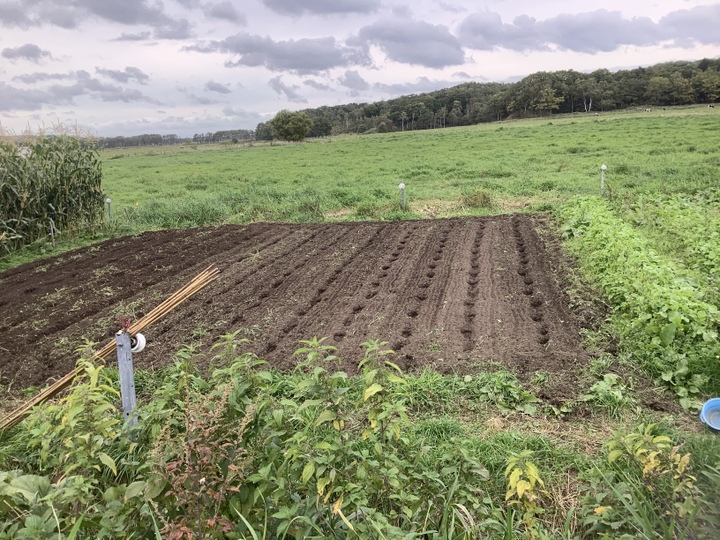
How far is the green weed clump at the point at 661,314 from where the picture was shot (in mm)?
4234

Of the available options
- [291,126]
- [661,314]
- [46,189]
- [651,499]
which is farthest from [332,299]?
[291,126]

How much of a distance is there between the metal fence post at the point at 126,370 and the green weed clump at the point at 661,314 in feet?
13.8

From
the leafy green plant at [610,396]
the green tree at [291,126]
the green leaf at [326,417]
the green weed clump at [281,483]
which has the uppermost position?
the green tree at [291,126]

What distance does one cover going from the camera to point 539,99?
7350cm

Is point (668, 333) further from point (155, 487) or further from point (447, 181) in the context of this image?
point (447, 181)

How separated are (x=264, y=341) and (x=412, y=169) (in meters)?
16.8

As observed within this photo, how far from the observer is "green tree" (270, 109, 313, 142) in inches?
2729

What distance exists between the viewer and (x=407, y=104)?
92.1 meters

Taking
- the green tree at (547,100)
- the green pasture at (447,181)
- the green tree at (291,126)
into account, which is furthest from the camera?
the green tree at (547,100)

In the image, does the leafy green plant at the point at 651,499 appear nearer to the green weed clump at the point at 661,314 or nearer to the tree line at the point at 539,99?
the green weed clump at the point at 661,314

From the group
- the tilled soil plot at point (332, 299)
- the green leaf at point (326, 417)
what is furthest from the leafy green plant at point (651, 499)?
the tilled soil plot at point (332, 299)

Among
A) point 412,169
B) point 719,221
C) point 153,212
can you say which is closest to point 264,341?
point 719,221

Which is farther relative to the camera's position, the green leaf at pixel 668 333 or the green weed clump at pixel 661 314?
the green leaf at pixel 668 333

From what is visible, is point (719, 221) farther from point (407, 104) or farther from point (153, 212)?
point (407, 104)
